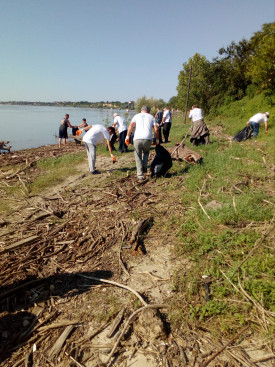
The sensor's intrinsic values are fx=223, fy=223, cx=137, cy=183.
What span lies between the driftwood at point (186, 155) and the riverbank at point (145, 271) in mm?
1528

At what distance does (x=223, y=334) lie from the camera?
2330 mm

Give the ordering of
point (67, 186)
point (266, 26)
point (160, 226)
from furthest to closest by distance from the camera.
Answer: point (266, 26), point (67, 186), point (160, 226)

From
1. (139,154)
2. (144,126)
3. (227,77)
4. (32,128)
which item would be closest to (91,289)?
(139,154)

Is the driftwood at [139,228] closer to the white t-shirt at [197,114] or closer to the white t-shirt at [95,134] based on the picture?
the white t-shirt at [95,134]

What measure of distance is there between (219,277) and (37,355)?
2.24m

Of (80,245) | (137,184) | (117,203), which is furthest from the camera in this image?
(137,184)

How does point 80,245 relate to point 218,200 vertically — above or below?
below

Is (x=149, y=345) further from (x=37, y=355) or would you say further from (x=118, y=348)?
(x=37, y=355)

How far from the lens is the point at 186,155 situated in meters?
7.66

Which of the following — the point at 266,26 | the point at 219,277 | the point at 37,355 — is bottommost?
the point at 37,355

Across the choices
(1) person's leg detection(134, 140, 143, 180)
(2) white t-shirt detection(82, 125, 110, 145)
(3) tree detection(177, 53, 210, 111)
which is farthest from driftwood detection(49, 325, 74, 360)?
(3) tree detection(177, 53, 210, 111)

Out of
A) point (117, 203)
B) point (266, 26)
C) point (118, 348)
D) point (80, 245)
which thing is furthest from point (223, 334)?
point (266, 26)

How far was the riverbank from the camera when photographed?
7.44 feet

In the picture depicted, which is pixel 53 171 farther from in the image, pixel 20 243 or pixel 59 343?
pixel 59 343
